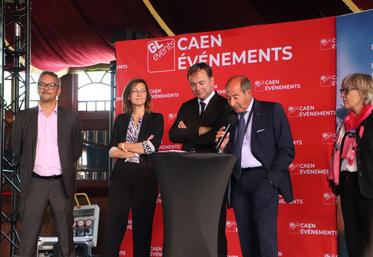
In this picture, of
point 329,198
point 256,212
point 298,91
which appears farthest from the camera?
point 298,91

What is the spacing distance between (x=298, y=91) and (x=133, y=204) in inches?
64.1

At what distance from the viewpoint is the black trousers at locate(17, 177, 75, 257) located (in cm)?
367

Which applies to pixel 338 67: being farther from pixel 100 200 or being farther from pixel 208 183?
pixel 100 200

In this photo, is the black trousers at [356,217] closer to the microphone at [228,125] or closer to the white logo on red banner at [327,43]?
the microphone at [228,125]

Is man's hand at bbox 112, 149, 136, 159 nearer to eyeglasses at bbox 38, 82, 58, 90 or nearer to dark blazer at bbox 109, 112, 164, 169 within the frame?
dark blazer at bbox 109, 112, 164, 169

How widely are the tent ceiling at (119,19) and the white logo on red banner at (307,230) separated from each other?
9.27 ft

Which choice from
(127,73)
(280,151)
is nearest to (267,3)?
(127,73)

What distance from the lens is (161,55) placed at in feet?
16.4

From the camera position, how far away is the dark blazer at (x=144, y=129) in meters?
3.63

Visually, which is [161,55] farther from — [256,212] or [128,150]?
[256,212]

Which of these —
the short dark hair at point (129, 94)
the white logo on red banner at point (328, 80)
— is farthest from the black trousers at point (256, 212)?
the white logo on red banner at point (328, 80)

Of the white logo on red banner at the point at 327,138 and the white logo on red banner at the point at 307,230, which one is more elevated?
the white logo on red banner at the point at 327,138

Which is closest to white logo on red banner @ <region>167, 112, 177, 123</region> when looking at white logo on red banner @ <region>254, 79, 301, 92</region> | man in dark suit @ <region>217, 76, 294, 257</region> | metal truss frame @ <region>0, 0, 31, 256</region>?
white logo on red banner @ <region>254, 79, 301, 92</region>

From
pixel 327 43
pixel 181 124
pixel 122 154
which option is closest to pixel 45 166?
pixel 122 154
